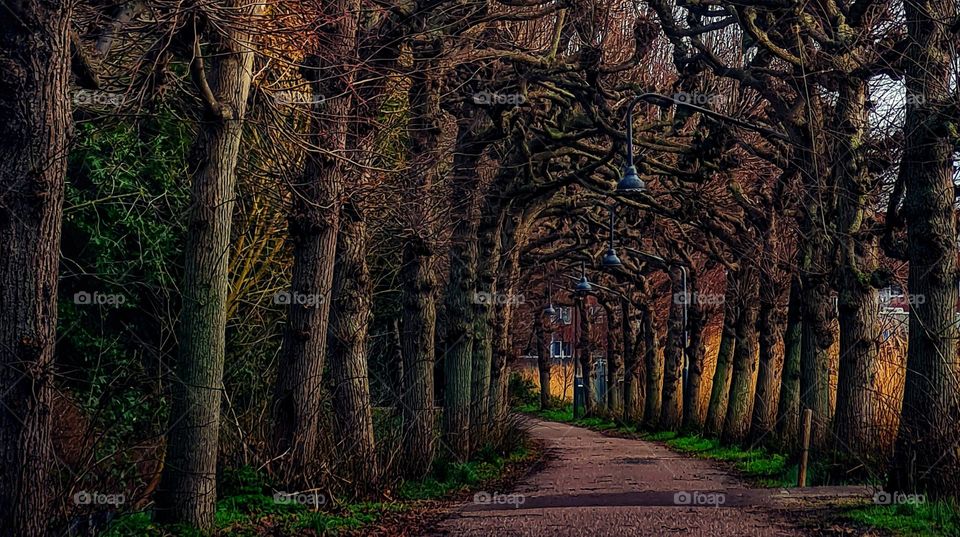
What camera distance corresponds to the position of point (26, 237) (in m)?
8.81

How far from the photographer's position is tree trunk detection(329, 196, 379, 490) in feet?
52.5

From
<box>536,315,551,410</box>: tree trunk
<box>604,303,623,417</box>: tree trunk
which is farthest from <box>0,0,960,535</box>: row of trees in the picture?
<box>536,315,551,410</box>: tree trunk

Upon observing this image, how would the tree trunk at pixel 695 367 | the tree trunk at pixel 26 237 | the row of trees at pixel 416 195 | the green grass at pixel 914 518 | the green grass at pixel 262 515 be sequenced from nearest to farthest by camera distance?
the tree trunk at pixel 26 237, the row of trees at pixel 416 195, the green grass at pixel 262 515, the green grass at pixel 914 518, the tree trunk at pixel 695 367

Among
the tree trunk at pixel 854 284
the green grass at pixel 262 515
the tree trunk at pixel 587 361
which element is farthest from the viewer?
the tree trunk at pixel 587 361

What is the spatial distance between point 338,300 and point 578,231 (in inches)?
793

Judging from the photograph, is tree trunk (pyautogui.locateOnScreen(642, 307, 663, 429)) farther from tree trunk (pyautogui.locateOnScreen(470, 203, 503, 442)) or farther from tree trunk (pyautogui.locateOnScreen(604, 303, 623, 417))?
tree trunk (pyautogui.locateOnScreen(470, 203, 503, 442))

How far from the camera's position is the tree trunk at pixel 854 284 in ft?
55.4

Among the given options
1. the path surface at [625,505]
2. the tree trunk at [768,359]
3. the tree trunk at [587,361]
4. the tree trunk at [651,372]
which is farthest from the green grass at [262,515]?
the tree trunk at [587,361]

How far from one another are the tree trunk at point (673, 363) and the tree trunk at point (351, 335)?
24.1 metres

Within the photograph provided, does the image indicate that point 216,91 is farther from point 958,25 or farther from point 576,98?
point 576,98

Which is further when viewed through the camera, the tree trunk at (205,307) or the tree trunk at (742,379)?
the tree trunk at (742,379)

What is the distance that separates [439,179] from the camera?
20.9m

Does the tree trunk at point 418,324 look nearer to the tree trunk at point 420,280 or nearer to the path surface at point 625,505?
the tree trunk at point 420,280

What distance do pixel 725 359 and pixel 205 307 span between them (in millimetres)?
23530
